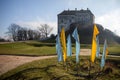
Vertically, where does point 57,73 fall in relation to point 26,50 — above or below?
below

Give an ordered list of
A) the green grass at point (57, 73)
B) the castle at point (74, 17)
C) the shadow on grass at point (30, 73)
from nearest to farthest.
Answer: the shadow on grass at point (30, 73) < the green grass at point (57, 73) < the castle at point (74, 17)

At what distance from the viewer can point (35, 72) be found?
1413 centimetres

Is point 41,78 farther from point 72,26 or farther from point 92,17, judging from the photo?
point 92,17

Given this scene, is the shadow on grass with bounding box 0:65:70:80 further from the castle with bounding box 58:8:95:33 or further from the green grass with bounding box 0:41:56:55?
the castle with bounding box 58:8:95:33

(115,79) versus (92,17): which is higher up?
(92,17)

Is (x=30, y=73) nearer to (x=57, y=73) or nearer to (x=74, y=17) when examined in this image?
(x=57, y=73)

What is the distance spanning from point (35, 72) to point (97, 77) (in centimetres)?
520

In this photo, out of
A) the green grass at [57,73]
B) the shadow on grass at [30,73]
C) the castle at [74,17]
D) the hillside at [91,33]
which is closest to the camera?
the shadow on grass at [30,73]

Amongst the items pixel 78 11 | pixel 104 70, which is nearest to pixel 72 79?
pixel 104 70

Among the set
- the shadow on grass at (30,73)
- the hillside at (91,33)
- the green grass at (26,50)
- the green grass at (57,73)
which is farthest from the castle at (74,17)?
the shadow on grass at (30,73)

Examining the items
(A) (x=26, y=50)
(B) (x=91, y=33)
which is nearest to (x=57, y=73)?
(A) (x=26, y=50)

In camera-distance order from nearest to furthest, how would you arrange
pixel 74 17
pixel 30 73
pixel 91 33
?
pixel 30 73 → pixel 91 33 → pixel 74 17

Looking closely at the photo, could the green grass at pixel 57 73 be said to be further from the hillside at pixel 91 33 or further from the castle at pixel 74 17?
the castle at pixel 74 17

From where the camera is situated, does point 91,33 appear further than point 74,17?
No
